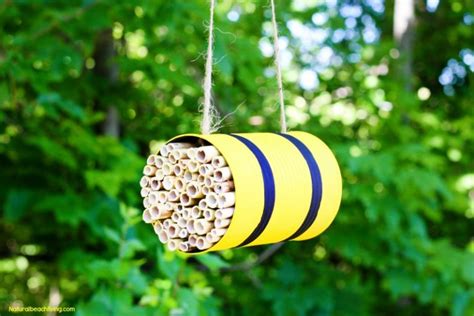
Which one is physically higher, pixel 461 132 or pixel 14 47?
pixel 14 47

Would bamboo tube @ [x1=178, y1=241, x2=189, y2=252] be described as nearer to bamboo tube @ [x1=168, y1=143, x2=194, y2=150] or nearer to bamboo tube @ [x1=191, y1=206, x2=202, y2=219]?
bamboo tube @ [x1=191, y1=206, x2=202, y2=219]

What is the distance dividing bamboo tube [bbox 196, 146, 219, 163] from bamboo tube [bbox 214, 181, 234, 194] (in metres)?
0.05

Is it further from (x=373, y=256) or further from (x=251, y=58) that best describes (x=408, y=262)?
(x=251, y=58)

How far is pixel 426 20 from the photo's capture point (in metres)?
4.64

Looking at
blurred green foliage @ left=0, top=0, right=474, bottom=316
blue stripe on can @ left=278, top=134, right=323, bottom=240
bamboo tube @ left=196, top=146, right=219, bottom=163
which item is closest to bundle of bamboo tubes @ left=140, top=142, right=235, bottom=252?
bamboo tube @ left=196, top=146, right=219, bottom=163

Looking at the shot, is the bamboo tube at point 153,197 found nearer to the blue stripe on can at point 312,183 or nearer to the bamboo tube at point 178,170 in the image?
the bamboo tube at point 178,170

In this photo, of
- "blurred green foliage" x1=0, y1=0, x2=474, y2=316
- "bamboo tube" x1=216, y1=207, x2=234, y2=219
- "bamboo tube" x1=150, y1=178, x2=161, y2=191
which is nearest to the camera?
"bamboo tube" x1=216, y1=207, x2=234, y2=219

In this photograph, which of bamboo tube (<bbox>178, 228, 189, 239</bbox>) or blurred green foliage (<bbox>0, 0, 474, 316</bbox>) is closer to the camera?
bamboo tube (<bbox>178, 228, 189, 239</bbox>)

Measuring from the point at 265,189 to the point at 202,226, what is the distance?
0.12m

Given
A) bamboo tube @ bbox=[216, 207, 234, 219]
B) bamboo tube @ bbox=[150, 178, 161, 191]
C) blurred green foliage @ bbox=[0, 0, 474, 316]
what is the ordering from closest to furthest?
Result: 1. bamboo tube @ bbox=[216, 207, 234, 219]
2. bamboo tube @ bbox=[150, 178, 161, 191]
3. blurred green foliage @ bbox=[0, 0, 474, 316]

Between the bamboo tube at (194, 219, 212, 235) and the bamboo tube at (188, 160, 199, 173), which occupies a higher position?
the bamboo tube at (188, 160, 199, 173)

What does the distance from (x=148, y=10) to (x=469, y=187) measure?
7.74 feet

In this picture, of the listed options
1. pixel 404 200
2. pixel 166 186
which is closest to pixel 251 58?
pixel 404 200

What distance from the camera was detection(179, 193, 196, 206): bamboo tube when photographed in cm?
113
